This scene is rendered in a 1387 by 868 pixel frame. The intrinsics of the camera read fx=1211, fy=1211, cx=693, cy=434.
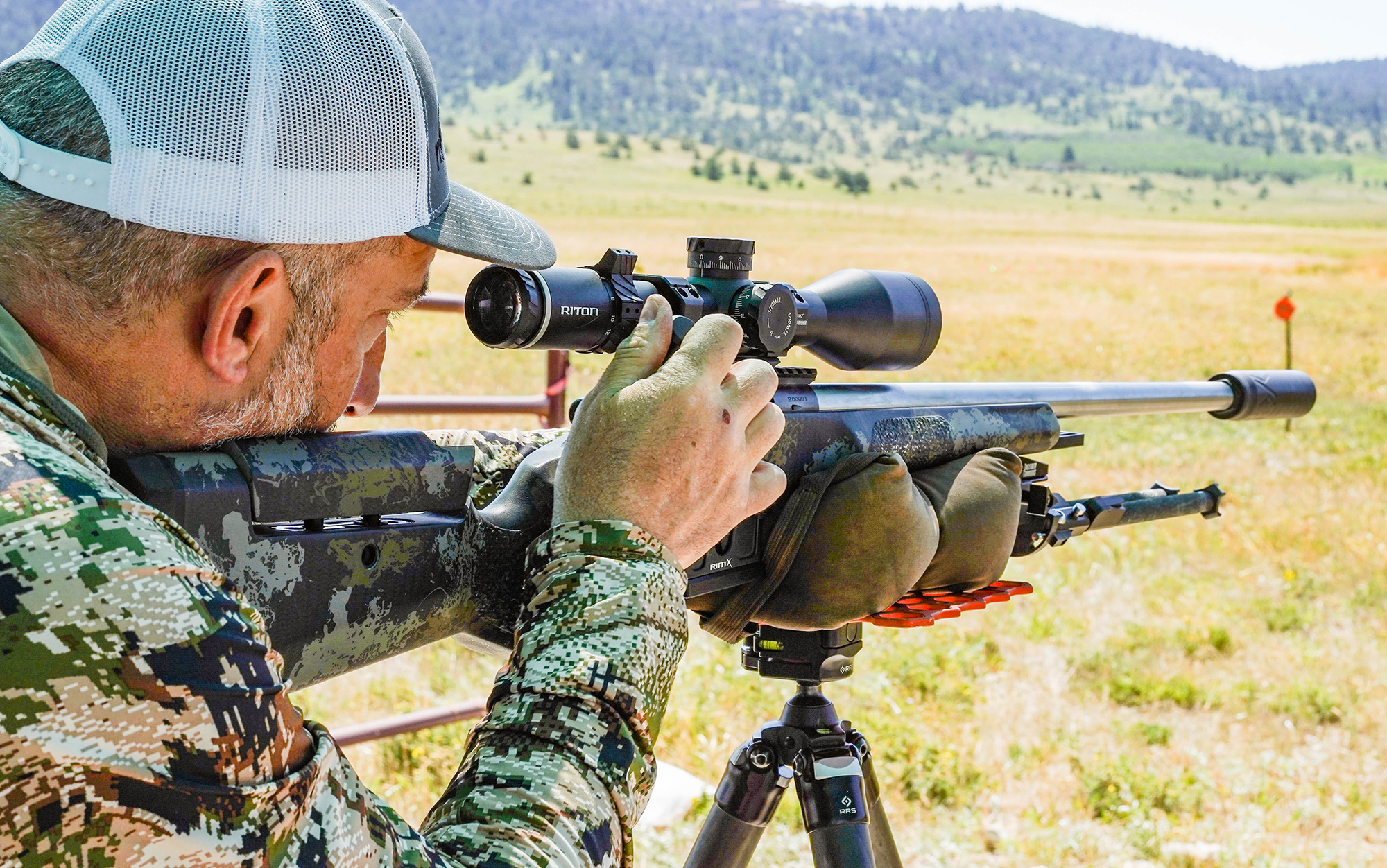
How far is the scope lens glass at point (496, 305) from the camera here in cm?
201

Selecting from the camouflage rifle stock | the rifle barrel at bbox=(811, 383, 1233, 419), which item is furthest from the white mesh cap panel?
the rifle barrel at bbox=(811, 383, 1233, 419)

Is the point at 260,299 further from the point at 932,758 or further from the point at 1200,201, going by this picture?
the point at 1200,201

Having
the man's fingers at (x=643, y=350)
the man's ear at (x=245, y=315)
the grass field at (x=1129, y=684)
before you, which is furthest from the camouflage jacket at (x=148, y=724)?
the grass field at (x=1129, y=684)

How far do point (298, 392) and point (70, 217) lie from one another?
374 mm

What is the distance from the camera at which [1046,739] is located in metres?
4.91

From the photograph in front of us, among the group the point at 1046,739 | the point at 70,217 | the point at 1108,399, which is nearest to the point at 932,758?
the point at 1046,739

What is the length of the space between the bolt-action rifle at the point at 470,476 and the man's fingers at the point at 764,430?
20cm

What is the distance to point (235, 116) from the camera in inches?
54.9

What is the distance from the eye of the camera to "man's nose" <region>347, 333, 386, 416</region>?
5.96 ft

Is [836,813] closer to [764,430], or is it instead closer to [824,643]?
[824,643]

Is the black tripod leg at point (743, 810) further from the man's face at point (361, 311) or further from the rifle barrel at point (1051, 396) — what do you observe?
the man's face at point (361, 311)

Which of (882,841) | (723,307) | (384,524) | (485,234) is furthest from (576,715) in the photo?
(882,841)

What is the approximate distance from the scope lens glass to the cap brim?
9 centimetres

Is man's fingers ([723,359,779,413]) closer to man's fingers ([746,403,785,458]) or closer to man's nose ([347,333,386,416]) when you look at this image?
man's fingers ([746,403,785,458])
